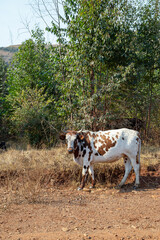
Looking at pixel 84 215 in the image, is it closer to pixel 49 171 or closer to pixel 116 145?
pixel 116 145

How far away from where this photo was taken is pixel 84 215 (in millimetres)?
5910

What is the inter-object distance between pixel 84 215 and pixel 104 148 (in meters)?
2.63

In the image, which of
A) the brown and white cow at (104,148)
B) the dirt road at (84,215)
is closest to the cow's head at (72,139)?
the brown and white cow at (104,148)

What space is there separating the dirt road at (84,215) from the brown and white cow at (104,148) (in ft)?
2.75

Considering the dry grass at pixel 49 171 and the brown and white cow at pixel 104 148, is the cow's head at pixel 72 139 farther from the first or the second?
the dry grass at pixel 49 171

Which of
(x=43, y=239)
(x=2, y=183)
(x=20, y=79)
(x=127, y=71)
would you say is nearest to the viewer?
(x=43, y=239)

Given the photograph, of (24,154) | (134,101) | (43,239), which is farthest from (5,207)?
(134,101)

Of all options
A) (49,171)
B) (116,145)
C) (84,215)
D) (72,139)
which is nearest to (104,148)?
(116,145)

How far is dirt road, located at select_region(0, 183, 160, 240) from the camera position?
4.83 meters

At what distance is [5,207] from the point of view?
6.33 metres

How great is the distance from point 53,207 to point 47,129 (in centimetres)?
715

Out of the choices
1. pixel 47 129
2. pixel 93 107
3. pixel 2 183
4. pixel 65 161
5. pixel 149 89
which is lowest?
pixel 2 183

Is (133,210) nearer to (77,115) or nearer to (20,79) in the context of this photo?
(77,115)

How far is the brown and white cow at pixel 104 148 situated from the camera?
8.02 m
